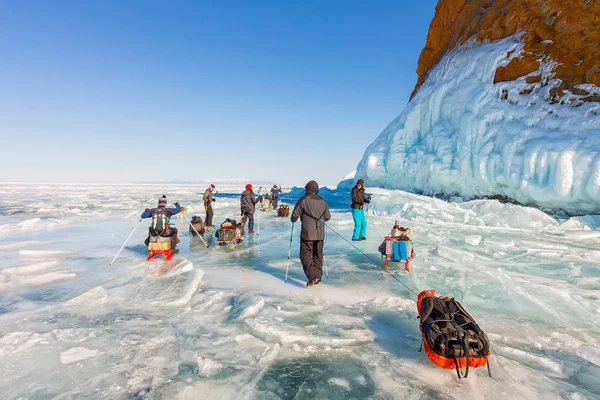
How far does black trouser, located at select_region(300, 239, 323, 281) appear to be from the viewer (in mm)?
5941

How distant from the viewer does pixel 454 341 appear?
2947 millimetres

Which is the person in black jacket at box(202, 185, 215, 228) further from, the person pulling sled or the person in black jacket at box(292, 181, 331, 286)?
the person in black jacket at box(292, 181, 331, 286)

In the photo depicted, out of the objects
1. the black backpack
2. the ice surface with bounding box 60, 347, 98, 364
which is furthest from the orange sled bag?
the ice surface with bounding box 60, 347, 98, 364

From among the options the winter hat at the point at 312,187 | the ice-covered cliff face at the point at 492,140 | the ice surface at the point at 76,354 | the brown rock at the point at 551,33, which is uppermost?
the brown rock at the point at 551,33

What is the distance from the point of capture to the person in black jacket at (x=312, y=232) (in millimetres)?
5898

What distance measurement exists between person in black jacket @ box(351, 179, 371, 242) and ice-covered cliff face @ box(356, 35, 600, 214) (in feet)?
30.5

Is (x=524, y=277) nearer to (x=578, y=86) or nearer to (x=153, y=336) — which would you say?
(x=153, y=336)

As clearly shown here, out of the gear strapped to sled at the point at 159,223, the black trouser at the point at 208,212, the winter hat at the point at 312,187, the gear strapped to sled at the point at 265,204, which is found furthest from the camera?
the gear strapped to sled at the point at 265,204

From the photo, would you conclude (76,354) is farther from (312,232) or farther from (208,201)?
(208,201)

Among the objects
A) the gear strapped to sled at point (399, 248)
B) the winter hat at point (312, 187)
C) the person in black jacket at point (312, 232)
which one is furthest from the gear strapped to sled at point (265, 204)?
the person in black jacket at point (312, 232)

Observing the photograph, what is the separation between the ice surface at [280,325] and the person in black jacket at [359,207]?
2.00 meters

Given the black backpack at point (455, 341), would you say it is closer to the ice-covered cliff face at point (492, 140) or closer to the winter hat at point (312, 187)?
the winter hat at point (312, 187)

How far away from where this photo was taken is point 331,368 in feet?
10.8

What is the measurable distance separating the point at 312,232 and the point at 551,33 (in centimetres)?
2032
